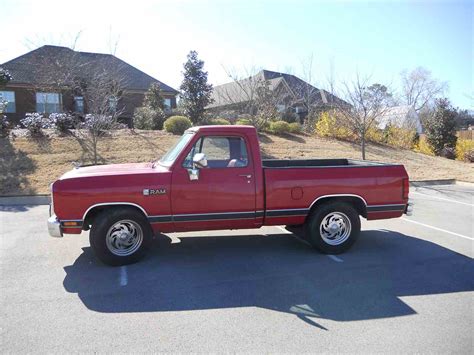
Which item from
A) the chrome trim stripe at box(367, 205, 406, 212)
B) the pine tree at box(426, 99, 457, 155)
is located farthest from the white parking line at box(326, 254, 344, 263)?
the pine tree at box(426, 99, 457, 155)

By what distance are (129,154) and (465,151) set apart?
1800 centimetres

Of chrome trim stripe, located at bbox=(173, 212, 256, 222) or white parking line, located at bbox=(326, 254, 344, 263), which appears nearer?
chrome trim stripe, located at bbox=(173, 212, 256, 222)

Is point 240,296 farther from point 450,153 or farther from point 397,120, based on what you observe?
point 397,120

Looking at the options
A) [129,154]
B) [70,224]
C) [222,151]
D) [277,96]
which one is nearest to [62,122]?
[129,154]

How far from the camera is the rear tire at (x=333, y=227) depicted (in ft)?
19.5

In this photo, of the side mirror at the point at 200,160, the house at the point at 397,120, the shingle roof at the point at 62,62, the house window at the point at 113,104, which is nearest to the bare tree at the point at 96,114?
the house window at the point at 113,104

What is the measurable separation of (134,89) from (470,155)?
2292 centimetres

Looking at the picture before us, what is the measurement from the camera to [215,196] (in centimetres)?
561

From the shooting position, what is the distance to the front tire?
17.5 ft

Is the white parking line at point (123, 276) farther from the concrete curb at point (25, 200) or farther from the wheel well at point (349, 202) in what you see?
the concrete curb at point (25, 200)

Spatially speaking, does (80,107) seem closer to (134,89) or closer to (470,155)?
(134,89)

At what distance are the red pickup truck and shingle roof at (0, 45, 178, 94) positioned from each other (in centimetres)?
1413

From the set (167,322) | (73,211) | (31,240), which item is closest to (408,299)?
(167,322)

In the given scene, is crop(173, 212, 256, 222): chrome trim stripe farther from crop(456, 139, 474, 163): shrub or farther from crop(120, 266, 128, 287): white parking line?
crop(456, 139, 474, 163): shrub
